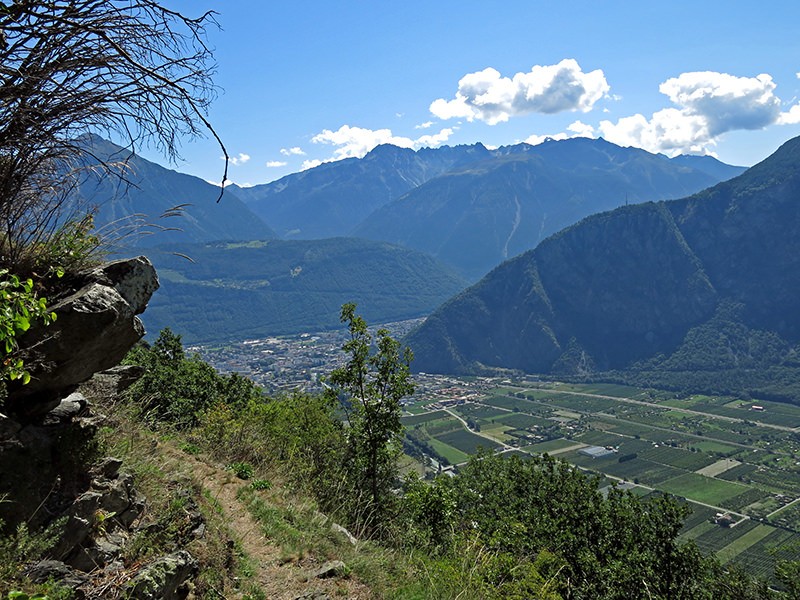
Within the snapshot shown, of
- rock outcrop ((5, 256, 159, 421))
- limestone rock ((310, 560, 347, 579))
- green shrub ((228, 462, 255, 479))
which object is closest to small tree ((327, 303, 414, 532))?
green shrub ((228, 462, 255, 479))

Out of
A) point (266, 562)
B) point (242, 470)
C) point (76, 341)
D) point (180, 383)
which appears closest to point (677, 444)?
point (180, 383)

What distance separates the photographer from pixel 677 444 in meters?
94.4

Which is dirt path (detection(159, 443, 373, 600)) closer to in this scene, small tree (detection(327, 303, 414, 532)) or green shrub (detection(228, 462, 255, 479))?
green shrub (detection(228, 462, 255, 479))

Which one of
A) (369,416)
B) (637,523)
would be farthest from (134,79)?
(637,523)

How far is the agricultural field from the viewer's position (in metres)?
59.5

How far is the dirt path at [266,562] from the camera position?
5512mm

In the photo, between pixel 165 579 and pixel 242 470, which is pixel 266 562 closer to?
pixel 165 579

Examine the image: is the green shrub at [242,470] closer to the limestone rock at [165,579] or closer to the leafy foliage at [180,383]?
the limestone rock at [165,579]

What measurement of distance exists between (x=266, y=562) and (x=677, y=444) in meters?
109

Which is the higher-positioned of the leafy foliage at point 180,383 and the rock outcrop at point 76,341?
the rock outcrop at point 76,341

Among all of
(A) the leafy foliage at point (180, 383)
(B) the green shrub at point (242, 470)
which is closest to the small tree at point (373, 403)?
(B) the green shrub at point (242, 470)

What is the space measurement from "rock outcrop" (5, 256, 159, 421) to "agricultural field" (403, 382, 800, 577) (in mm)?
51441

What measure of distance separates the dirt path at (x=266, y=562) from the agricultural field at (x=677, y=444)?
48405 mm

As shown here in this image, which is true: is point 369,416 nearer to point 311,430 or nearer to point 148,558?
point 311,430
